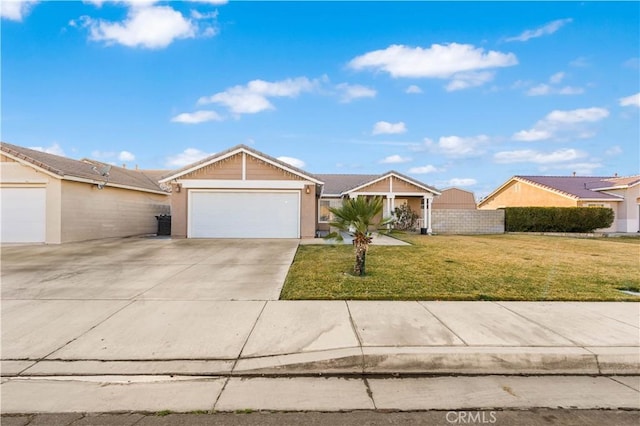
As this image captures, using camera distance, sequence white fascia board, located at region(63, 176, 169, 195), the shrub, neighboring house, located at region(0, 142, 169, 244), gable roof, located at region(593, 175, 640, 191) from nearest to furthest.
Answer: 1. neighboring house, located at region(0, 142, 169, 244)
2. white fascia board, located at region(63, 176, 169, 195)
3. the shrub
4. gable roof, located at region(593, 175, 640, 191)

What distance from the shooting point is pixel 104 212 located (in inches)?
680

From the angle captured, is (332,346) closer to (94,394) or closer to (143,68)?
(94,394)

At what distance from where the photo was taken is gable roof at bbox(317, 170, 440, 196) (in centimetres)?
2312

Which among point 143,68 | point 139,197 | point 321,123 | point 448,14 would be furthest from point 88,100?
point 448,14

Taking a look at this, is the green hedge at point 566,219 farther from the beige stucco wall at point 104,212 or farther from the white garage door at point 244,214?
the beige stucco wall at point 104,212

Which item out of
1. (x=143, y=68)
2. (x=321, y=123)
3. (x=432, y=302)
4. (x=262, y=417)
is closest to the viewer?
(x=262, y=417)

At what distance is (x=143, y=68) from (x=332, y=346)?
1806 centimetres

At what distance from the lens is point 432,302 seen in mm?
6500

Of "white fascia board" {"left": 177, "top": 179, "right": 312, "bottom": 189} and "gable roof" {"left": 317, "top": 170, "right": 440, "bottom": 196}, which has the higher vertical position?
"gable roof" {"left": 317, "top": 170, "right": 440, "bottom": 196}

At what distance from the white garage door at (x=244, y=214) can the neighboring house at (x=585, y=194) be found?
934 inches

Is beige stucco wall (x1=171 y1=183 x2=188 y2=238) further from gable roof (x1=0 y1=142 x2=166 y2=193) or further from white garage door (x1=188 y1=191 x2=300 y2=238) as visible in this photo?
gable roof (x1=0 y1=142 x2=166 y2=193)

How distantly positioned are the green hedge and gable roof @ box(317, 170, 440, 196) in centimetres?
772

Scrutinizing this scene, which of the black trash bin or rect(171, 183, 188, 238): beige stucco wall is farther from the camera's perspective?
the black trash bin

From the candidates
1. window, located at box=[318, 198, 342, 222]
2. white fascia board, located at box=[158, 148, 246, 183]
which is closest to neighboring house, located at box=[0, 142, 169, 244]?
white fascia board, located at box=[158, 148, 246, 183]
